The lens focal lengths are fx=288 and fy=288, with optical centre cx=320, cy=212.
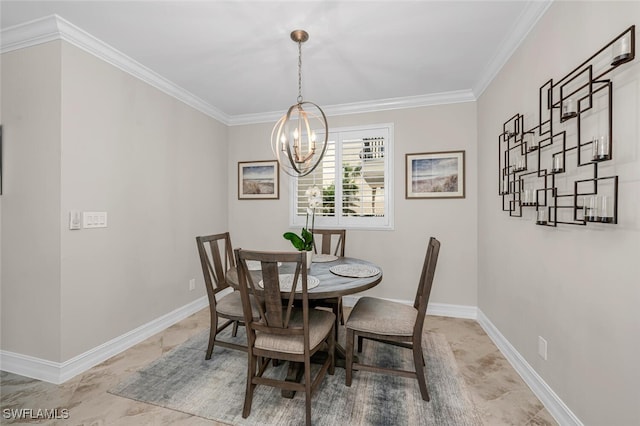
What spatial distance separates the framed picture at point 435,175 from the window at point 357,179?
253 mm

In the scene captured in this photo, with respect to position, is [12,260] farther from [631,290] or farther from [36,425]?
[631,290]

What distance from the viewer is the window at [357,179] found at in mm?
3588

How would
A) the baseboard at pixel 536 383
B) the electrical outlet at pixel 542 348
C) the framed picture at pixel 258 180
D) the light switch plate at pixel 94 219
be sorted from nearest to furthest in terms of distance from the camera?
the baseboard at pixel 536 383, the electrical outlet at pixel 542 348, the light switch plate at pixel 94 219, the framed picture at pixel 258 180

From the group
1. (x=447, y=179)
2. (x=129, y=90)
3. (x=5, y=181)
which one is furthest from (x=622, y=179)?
(x=5, y=181)

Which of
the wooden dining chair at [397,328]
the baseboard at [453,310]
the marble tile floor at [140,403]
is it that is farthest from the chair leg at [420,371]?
the baseboard at [453,310]

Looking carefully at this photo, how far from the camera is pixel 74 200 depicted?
220cm

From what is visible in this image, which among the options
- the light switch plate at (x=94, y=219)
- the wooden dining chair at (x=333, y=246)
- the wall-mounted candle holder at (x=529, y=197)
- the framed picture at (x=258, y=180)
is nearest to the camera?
the wall-mounted candle holder at (x=529, y=197)

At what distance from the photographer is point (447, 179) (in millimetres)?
3377

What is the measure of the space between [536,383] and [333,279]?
152 centimetres

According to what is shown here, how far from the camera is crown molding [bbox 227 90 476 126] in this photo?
10.8 feet

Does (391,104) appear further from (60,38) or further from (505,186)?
(60,38)

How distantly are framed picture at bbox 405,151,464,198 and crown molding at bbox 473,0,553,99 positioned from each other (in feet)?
2.64

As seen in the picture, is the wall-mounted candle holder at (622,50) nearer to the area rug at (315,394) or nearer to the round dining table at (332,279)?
the round dining table at (332,279)

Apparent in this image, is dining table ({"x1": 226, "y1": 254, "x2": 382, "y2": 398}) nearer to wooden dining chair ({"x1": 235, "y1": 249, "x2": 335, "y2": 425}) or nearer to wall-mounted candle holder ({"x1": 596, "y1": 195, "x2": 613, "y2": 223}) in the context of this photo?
wooden dining chair ({"x1": 235, "y1": 249, "x2": 335, "y2": 425})
